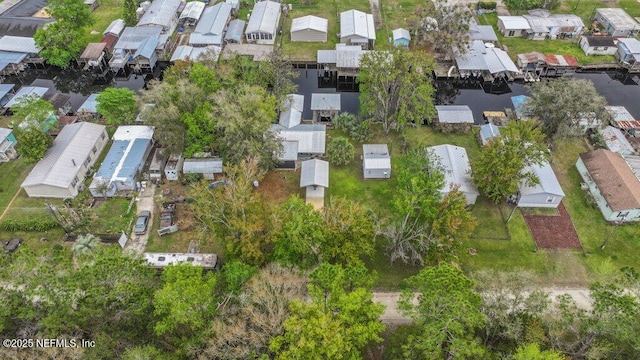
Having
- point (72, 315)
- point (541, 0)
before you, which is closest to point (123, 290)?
point (72, 315)

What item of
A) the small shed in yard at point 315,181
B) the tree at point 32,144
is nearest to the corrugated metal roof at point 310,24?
the small shed in yard at point 315,181

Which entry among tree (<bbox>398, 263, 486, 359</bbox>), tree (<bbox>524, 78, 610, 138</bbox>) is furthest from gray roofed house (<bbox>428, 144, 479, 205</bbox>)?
tree (<bbox>398, 263, 486, 359</bbox>)

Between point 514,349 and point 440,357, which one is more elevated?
point 440,357

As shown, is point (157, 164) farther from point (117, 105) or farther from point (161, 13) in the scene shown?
point (161, 13)

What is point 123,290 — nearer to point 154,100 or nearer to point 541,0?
point 154,100

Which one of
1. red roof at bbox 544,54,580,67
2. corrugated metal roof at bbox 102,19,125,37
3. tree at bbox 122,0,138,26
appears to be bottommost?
red roof at bbox 544,54,580,67

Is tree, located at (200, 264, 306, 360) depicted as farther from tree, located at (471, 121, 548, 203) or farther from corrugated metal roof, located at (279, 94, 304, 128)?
corrugated metal roof, located at (279, 94, 304, 128)

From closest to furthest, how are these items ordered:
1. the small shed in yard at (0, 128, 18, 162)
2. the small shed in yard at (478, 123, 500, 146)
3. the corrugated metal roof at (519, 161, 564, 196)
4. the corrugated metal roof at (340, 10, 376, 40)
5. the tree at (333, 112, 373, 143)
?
the corrugated metal roof at (519, 161, 564, 196) → the small shed in yard at (0, 128, 18, 162) → the small shed in yard at (478, 123, 500, 146) → the tree at (333, 112, 373, 143) → the corrugated metal roof at (340, 10, 376, 40)

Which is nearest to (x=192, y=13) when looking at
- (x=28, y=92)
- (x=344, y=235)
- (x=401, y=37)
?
(x=28, y=92)
